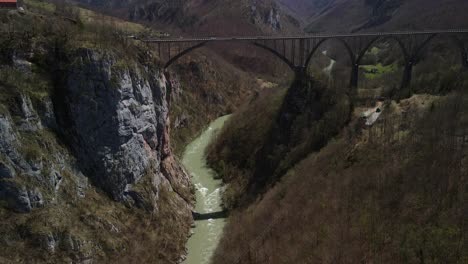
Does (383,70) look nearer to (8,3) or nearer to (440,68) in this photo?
(440,68)

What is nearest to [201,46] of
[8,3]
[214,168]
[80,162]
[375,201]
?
[214,168]

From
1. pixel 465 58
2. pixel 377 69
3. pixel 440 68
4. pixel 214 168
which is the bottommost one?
pixel 214 168

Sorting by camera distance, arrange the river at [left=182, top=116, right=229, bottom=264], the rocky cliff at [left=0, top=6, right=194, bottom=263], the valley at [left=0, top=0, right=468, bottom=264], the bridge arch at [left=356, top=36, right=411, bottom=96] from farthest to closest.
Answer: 1. the bridge arch at [left=356, top=36, right=411, bottom=96]
2. the river at [left=182, top=116, right=229, bottom=264]
3. the rocky cliff at [left=0, top=6, right=194, bottom=263]
4. the valley at [left=0, top=0, right=468, bottom=264]

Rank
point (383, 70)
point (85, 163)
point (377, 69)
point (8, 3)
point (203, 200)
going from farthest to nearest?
point (377, 69), point (383, 70), point (203, 200), point (8, 3), point (85, 163)

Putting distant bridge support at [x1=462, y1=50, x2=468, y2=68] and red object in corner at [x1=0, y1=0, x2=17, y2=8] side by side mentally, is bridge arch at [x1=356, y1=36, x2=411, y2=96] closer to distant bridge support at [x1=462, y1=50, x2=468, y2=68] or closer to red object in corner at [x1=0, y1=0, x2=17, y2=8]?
distant bridge support at [x1=462, y1=50, x2=468, y2=68]

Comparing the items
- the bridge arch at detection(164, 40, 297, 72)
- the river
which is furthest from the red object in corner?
the river

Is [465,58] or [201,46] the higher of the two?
[201,46]

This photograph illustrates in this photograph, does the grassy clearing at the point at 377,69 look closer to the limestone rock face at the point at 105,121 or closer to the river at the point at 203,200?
the river at the point at 203,200
